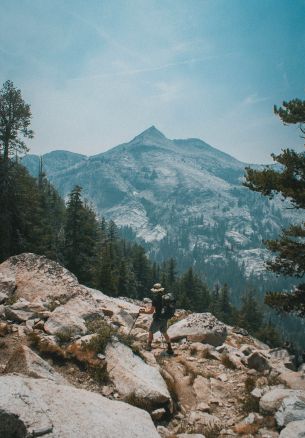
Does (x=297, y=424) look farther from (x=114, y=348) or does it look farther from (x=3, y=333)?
(x=3, y=333)

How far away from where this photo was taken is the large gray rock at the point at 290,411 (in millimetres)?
7992

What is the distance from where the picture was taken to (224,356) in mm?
13930

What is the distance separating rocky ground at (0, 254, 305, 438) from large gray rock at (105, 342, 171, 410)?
27mm

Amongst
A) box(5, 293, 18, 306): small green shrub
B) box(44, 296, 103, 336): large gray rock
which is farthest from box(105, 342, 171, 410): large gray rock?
box(5, 293, 18, 306): small green shrub

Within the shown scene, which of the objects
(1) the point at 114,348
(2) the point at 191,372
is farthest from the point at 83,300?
(2) the point at 191,372

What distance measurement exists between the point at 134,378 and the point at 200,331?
7.80 m

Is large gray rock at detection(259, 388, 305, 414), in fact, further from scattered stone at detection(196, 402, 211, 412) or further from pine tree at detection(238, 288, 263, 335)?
pine tree at detection(238, 288, 263, 335)

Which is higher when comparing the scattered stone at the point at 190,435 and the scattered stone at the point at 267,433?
the scattered stone at the point at 190,435

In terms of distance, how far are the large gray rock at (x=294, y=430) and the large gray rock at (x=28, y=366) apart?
5.02 meters

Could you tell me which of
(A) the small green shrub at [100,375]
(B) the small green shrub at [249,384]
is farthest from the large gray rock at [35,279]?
(B) the small green shrub at [249,384]

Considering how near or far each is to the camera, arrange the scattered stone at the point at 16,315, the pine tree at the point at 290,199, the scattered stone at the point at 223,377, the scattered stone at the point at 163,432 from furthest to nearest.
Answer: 1. the pine tree at the point at 290,199
2. the scattered stone at the point at 223,377
3. the scattered stone at the point at 16,315
4. the scattered stone at the point at 163,432

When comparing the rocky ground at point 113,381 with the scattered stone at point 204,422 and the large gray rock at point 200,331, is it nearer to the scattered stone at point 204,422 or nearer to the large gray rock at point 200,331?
the scattered stone at point 204,422

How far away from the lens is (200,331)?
54.1 ft

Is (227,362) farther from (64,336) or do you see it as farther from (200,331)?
(64,336)
